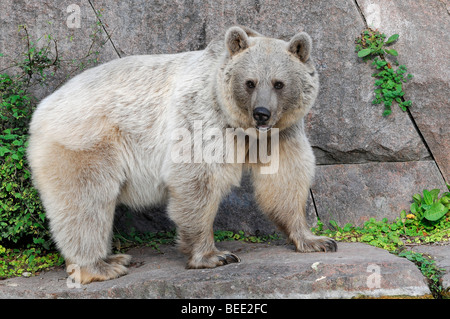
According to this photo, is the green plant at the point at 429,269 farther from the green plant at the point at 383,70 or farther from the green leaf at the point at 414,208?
the green plant at the point at 383,70

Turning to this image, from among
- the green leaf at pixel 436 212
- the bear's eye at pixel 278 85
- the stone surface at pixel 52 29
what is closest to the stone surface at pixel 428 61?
the green leaf at pixel 436 212

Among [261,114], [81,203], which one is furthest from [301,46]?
[81,203]

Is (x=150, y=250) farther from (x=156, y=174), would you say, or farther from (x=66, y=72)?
(x=66, y=72)

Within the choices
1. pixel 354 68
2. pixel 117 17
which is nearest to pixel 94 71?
pixel 117 17

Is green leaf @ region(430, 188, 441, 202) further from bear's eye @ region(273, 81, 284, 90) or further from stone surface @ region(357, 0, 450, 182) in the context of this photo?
bear's eye @ region(273, 81, 284, 90)

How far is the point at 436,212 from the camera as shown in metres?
6.55

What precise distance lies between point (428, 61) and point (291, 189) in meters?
2.54

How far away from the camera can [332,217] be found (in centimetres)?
704

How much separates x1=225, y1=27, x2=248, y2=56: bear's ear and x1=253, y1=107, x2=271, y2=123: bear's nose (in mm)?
749

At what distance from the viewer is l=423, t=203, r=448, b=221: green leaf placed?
21.4 feet

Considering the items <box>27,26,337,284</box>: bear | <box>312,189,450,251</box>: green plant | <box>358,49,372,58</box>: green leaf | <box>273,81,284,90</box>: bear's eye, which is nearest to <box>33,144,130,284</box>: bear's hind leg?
<box>27,26,337,284</box>: bear

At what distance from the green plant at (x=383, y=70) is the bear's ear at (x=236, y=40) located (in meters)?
2.08

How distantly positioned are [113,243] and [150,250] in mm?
481

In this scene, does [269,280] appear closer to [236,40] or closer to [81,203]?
[81,203]
